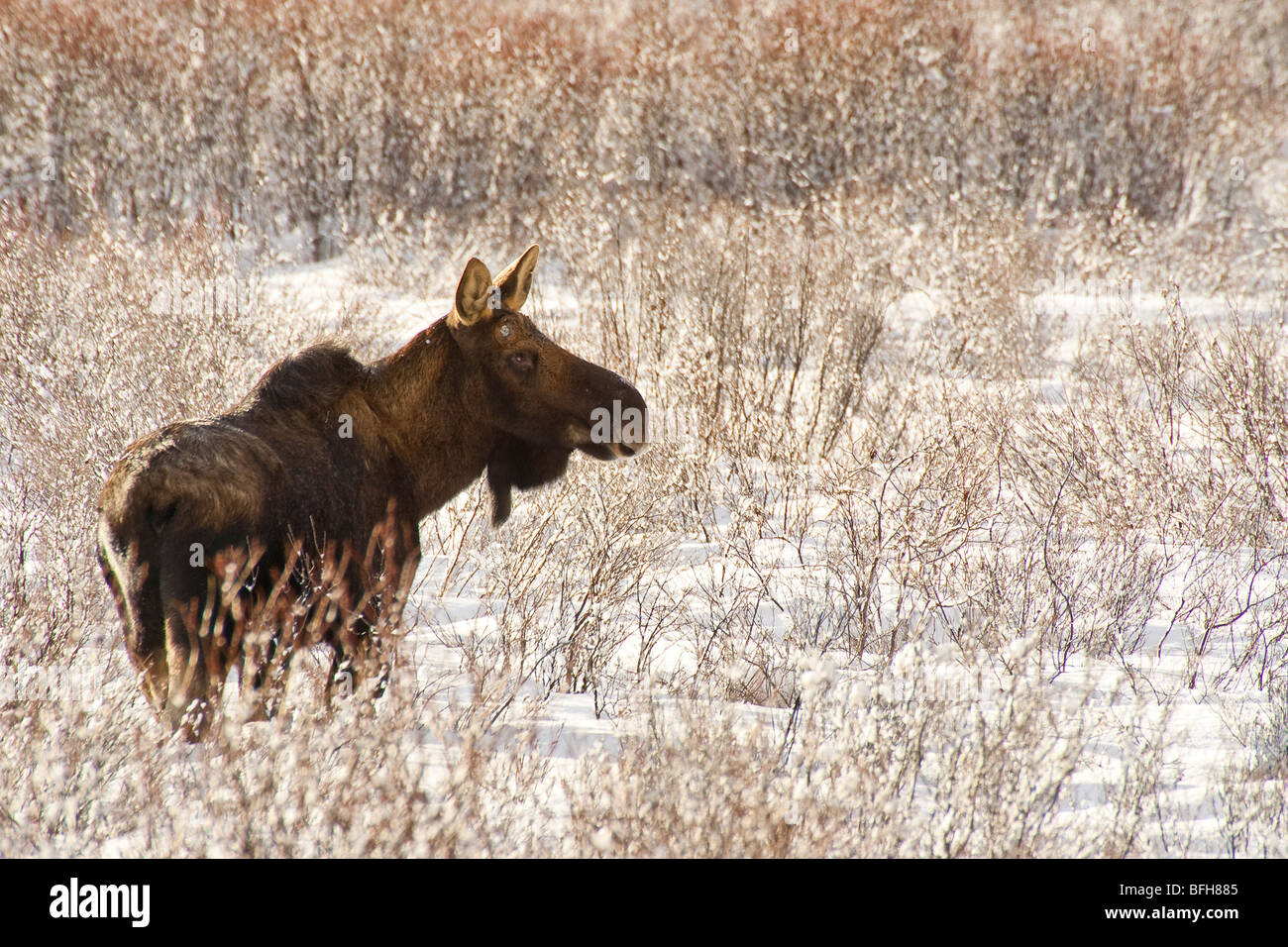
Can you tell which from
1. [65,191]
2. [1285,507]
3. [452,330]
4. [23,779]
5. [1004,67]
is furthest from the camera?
[1004,67]

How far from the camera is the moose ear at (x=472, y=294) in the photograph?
429cm

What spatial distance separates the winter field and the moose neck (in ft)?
1.91

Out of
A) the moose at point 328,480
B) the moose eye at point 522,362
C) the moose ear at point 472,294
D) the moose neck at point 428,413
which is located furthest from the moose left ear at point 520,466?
the moose ear at point 472,294

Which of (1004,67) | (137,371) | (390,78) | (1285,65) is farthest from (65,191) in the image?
(1285,65)

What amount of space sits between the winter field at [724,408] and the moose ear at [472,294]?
43.9 inches

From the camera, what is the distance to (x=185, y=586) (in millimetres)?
3260

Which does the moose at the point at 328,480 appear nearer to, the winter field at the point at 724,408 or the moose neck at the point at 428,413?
the moose neck at the point at 428,413

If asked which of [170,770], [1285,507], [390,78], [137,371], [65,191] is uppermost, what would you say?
[390,78]

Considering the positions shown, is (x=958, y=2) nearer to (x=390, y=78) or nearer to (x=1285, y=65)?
(x=1285, y=65)

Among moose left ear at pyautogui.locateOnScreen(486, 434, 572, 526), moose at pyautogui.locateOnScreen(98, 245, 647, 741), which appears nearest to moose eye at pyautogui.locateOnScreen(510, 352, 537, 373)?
moose at pyautogui.locateOnScreen(98, 245, 647, 741)

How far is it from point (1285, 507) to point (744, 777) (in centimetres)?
447

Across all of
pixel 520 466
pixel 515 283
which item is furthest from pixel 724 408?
pixel 515 283

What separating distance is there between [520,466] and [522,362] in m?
0.44

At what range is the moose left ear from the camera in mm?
4637
